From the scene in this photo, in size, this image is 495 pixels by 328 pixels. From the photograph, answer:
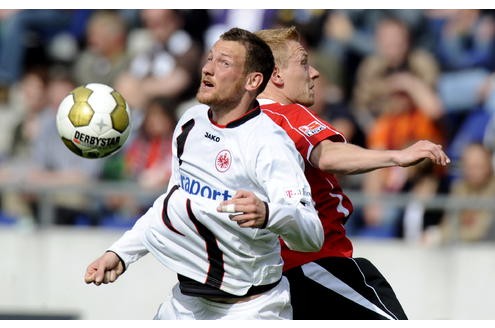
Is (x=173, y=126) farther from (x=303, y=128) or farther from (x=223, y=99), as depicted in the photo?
(x=223, y=99)

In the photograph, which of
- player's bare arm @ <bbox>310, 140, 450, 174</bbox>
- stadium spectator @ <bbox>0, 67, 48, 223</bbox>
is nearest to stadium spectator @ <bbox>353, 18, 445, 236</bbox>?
stadium spectator @ <bbox>0, 67, 48, 223</bbox>

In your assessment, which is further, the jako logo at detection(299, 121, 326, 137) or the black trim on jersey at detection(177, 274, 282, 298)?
the jako logo at detection(299, 121, 326, 137)

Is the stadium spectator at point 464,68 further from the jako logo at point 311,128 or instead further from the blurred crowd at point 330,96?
the jako logo at point 311,128

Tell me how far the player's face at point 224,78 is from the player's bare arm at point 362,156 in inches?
22.8

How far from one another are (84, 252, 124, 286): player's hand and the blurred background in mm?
3537

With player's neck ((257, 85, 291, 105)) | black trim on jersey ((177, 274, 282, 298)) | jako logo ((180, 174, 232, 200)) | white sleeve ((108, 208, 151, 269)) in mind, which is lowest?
black trim on jersey ((177, 274, 282, 298))

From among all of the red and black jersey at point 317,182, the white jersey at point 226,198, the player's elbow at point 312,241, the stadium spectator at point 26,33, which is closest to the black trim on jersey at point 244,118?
the white jersey at point 226,198

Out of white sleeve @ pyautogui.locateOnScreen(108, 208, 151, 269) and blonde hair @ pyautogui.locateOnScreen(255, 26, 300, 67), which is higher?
blonde hair @ pyautogui.locateOnScreen(255, 26, 300, 67)

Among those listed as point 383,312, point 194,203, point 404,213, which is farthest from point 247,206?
point 404,213

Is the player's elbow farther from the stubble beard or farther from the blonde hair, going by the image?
the blonde hair

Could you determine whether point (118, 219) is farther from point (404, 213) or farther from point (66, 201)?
point (404, 213)

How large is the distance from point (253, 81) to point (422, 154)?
91cm

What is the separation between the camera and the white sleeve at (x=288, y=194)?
4.85 m

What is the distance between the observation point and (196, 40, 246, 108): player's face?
17.3 ft
